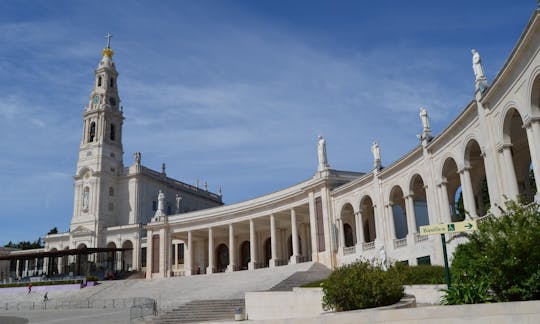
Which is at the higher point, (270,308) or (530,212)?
(530,212)

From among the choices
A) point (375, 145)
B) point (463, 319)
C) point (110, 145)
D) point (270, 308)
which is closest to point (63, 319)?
point (270, 308)

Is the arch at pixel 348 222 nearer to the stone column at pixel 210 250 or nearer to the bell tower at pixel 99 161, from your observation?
the stone column at pixel 210 250

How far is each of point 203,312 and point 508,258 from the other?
20491 millimetres

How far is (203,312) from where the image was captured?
30531 mm

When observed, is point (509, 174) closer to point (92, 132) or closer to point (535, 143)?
point (535, 143)

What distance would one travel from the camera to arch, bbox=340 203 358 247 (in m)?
45.2

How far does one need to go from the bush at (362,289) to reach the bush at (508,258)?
2.40 metres

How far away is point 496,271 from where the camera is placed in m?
14.7

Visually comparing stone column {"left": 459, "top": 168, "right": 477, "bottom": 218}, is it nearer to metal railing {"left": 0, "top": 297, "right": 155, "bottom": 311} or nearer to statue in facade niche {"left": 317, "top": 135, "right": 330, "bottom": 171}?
statue in facade niche {"left": 317, "top": 135, "right": 330, "bottom": 171}

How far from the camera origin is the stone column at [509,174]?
23172 mm

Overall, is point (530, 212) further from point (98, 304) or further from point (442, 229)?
point (98, 304)

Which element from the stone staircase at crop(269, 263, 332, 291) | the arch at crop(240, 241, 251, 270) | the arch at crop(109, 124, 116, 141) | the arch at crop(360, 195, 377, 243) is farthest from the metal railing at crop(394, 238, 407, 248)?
the arch at crop(109, 124, 116, 141)

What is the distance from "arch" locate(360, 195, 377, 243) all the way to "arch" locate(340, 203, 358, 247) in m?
1.24

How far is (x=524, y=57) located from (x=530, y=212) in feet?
28.5
